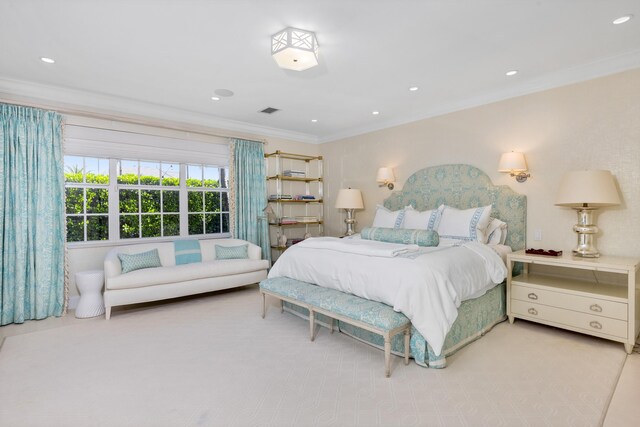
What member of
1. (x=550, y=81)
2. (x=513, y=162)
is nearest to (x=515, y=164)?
(x=513, y=162)

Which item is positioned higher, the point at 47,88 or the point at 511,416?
the point at 47,88

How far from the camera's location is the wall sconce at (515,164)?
3488mm

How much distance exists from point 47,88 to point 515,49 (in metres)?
4.66

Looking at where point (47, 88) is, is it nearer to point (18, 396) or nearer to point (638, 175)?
point (18, 396)

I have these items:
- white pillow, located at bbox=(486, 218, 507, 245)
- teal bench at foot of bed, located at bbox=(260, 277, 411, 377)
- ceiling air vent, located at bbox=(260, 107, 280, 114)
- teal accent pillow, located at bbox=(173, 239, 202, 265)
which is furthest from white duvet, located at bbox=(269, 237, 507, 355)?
ceiling air vent, located at bbox=(260, 107, 280, 114)

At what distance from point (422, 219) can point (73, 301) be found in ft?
13.9

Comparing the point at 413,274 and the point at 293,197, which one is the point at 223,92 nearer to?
the point at 293,197

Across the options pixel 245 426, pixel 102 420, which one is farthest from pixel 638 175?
pixel 102 420

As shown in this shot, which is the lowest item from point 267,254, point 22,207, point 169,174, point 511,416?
point 511,416

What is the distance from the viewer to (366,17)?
2279mm

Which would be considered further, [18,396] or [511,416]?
[18,396]

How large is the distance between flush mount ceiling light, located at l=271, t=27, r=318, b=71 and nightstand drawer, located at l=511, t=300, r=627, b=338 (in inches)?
115

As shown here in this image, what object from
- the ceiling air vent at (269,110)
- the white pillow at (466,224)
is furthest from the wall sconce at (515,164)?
the ceiling air vent at (269,110)

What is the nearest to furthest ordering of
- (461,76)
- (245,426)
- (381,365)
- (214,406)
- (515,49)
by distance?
(245,426) < (214,406) < (381,365) < (515,49) < (461,76)
